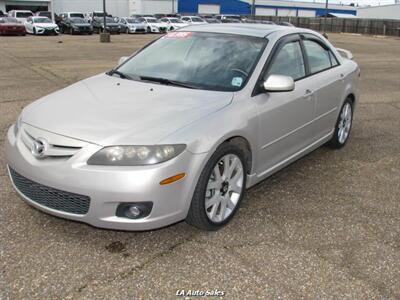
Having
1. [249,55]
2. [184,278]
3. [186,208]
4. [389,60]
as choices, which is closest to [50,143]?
[186,208]

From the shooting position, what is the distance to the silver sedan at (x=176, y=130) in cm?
297

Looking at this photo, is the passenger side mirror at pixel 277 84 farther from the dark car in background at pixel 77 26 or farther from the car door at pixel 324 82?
the dark car in background at pixel 77 26

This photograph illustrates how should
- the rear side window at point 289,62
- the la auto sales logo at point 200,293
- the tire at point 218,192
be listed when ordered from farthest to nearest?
the rear side window at point 289,62, the tire at point 218,192, the la auto sales logo at point 200,293

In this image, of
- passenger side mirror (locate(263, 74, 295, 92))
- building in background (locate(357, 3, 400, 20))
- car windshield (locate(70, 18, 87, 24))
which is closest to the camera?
passenger side mirror (locate(263, 74, 295, 92))

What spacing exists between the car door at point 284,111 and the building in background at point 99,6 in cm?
5504

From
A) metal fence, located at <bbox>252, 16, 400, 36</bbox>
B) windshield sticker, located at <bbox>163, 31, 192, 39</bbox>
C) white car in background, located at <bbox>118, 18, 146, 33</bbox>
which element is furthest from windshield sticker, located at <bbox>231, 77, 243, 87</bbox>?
metal fence, located at <bbox>252, 16, 400, 36</bbox>

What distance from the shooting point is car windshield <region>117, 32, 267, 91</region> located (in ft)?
12.8

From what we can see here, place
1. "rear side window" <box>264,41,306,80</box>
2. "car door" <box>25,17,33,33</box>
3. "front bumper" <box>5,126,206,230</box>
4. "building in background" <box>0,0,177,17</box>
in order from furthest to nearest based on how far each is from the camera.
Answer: "building in background" <box>0,0,177,17</box>, "car door" <box>25,17,33,33</box>, "rear side window" <box>264,41,306,80</box>, "front bumper" <box>5,126,206,230</box>

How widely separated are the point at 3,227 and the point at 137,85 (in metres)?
Result: 1.62

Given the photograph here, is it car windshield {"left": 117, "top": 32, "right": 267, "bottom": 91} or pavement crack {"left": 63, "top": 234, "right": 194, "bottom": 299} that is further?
car windshield {"left": 117, "top": 32, "right": 267, "bottom": 91}

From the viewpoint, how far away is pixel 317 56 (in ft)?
16.3

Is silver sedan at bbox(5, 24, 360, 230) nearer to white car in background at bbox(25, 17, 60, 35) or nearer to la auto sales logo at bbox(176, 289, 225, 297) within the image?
la auto sales logo at bbox(176, 289, 225, 297)

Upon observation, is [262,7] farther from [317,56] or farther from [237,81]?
[237,81]

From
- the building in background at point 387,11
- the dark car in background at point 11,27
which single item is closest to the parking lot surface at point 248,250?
the dark car in background at point 11,27
